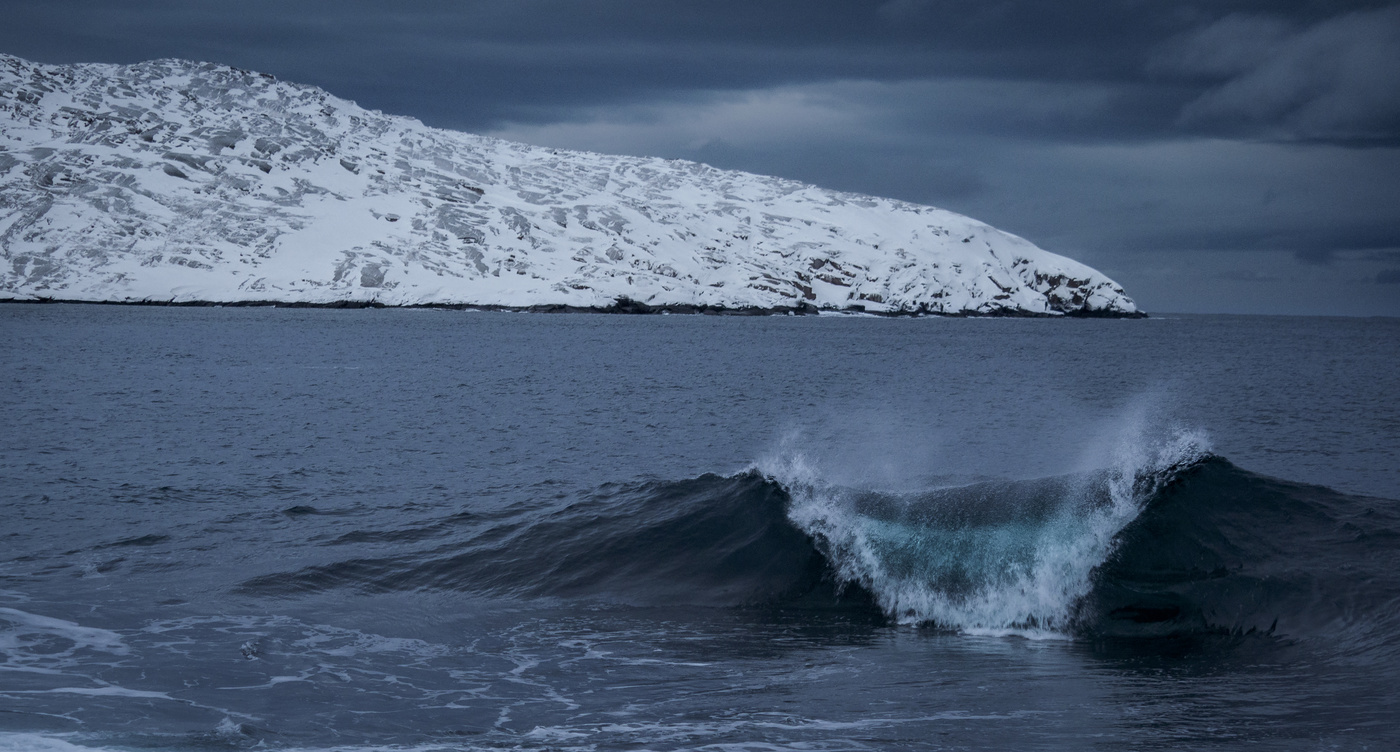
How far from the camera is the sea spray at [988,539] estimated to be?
45.8ft

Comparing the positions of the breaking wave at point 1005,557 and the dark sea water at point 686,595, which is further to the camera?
the breaking wave at point 1005,557

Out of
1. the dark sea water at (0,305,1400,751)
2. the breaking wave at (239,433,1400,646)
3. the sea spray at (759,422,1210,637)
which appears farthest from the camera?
the sea spray at (759,422,1210,637)

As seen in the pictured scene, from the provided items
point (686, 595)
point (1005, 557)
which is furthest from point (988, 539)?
point (686, 595)

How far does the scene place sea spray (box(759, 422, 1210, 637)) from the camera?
45.8ft

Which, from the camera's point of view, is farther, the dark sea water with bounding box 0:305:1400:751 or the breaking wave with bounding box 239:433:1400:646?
the breaking wave with bounding box 239:433:1400:646

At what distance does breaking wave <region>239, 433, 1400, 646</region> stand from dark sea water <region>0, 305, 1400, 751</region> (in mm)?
53

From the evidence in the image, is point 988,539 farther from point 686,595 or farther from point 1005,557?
point 686,595

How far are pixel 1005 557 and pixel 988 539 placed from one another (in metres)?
0.57

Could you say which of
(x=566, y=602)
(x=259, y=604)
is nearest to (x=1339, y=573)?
(x=566, y=602)

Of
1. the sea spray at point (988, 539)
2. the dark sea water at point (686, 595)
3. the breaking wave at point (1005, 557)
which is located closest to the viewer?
the dark sea water at point (686, 595)

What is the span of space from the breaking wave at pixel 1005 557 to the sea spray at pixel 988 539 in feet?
0.09

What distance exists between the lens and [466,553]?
16812mm

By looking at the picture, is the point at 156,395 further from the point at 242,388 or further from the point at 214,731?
the point at 214,731

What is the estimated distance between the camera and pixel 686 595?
49.6 ft
